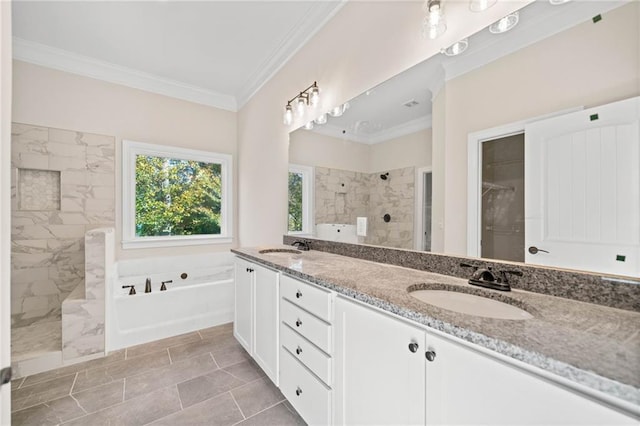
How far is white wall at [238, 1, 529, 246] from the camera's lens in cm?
149

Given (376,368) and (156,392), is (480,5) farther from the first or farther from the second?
(156,392)

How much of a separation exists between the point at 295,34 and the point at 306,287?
7.72 feet

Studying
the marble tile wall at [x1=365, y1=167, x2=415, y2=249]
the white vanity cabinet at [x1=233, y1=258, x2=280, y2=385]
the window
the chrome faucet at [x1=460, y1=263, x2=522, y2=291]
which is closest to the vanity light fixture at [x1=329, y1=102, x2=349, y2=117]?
the window

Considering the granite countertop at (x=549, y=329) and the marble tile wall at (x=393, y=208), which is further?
the marble tile wall at (x=393, y=208)

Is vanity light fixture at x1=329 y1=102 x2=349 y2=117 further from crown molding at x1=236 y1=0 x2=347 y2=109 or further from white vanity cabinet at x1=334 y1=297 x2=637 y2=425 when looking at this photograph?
white vanity cabinet at x1=334 y1=297 x2=637 y2=425

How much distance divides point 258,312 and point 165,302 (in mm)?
1332

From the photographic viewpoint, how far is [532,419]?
63 centimetres

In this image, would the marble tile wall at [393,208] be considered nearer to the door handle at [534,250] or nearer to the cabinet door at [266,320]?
the door handle at [534,250]

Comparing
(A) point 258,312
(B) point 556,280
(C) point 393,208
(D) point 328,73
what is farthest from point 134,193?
(B) point 556,280

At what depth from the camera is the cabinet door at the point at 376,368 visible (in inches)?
34.4

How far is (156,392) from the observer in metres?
1.80

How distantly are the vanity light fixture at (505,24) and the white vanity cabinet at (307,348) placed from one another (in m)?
1.40
